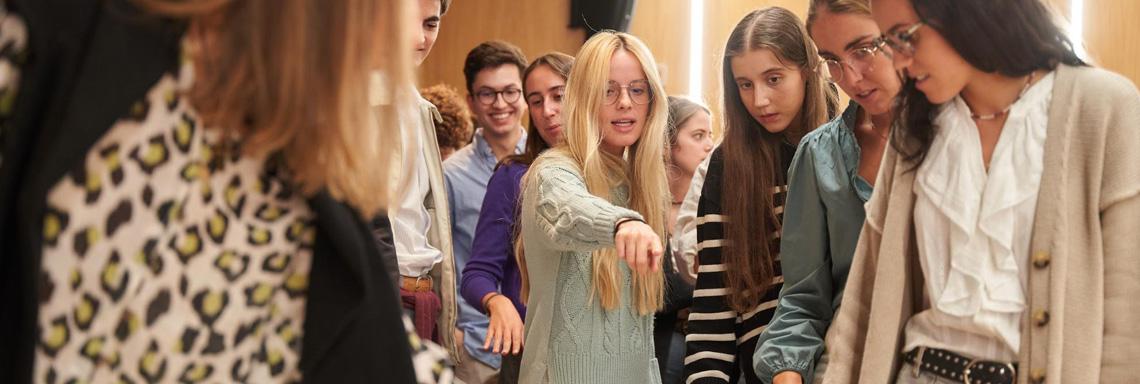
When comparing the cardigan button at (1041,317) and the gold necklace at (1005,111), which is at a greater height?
the gold necklace at (1005,111)

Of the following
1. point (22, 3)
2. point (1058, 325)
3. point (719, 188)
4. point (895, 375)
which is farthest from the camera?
point (719, 188)

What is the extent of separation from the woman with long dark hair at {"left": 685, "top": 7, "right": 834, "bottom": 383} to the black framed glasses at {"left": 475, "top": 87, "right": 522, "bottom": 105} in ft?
5.66

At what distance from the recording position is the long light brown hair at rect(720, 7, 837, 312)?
8.67ft

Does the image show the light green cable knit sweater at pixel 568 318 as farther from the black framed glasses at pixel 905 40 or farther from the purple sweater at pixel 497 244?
the black framed glasses at pixel 905 40

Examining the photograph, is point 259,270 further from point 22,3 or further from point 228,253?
point 22,3

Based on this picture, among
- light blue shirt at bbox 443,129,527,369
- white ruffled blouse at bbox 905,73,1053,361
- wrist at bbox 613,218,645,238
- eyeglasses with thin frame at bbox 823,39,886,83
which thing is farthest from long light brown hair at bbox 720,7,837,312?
light blue shirt at bbox 443,129,527,369

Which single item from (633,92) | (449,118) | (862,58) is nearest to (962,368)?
(862,58)

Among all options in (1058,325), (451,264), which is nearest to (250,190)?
(1058,325)

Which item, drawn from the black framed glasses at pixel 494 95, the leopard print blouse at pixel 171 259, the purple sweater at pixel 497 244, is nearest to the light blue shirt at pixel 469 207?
the black framed glasses at pixel 494 95

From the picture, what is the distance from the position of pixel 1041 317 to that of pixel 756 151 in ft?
3.57

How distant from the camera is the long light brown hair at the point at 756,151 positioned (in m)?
2.64

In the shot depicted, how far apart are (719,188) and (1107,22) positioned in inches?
142

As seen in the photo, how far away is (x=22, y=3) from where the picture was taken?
1027 millimetres

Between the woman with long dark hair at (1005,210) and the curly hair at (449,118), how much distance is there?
3.43 meters
